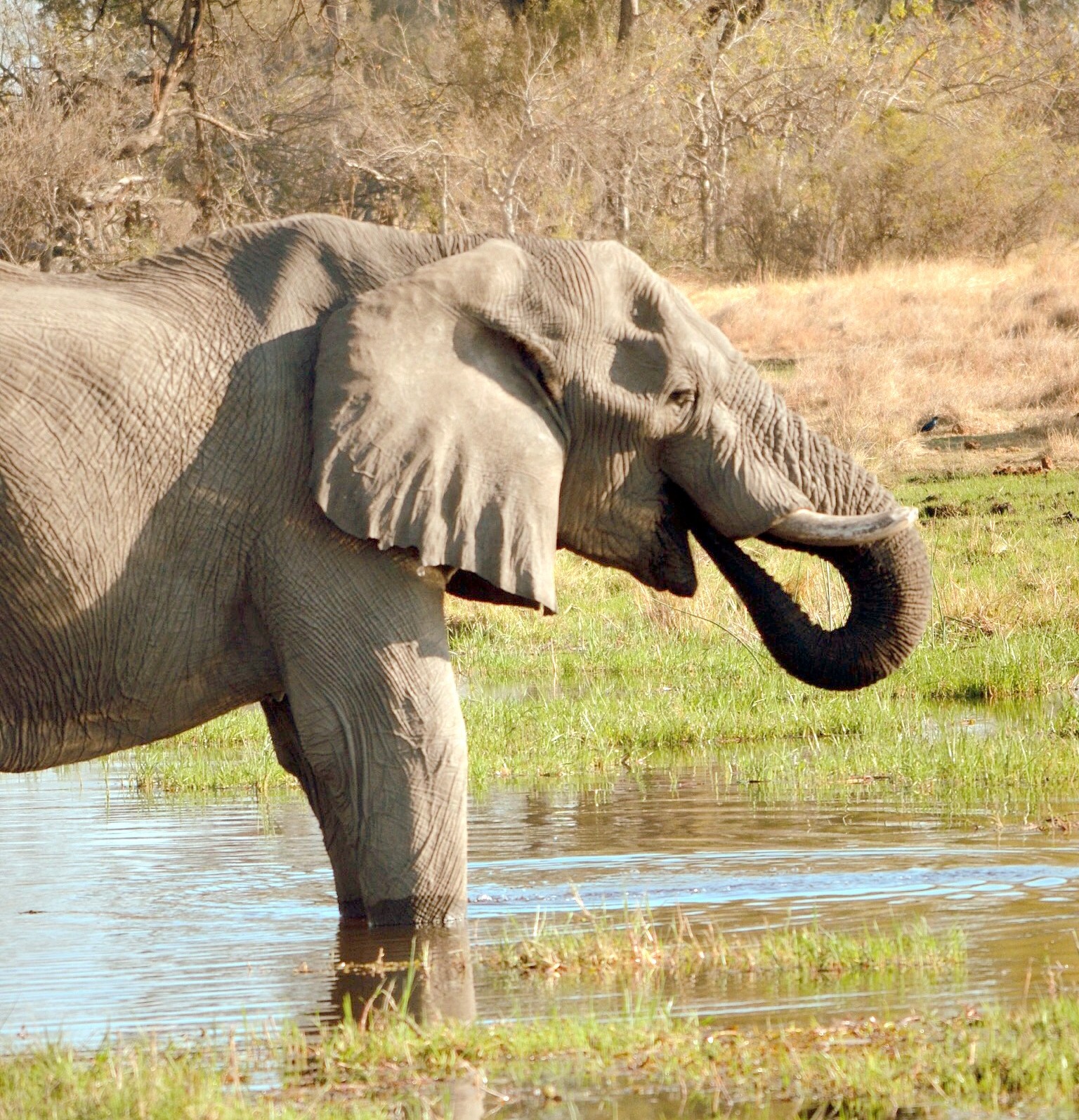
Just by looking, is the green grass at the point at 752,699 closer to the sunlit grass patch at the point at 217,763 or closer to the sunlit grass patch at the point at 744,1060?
the sunlit grass patch at the point at 217,763

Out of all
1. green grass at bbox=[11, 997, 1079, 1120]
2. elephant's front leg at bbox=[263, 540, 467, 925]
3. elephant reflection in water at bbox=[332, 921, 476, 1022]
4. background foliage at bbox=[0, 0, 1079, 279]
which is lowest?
green grass at bbox=[11, 997, 1079, 1120]

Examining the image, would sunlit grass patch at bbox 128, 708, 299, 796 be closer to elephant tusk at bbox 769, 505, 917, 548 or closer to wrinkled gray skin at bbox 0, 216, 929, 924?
wrinkled gray skin at bbox 0, 216, 929, 924

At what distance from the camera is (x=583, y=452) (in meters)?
5.39

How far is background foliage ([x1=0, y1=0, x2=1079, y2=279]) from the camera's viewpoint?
27.7m

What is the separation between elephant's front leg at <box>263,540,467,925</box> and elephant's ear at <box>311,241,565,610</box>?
149 millimetres

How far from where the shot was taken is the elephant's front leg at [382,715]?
16.5ft

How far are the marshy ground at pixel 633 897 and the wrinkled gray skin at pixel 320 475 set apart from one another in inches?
24.6

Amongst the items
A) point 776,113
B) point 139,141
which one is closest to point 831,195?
point 776,113

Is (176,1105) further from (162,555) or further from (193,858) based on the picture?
(193,858)

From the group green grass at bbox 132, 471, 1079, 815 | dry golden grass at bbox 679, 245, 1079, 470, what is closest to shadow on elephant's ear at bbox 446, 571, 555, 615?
green grass at bbox 132, 471, 1079, 815

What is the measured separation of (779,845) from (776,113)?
101 ft

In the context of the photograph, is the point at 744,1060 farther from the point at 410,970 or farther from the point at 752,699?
the point at 752,699

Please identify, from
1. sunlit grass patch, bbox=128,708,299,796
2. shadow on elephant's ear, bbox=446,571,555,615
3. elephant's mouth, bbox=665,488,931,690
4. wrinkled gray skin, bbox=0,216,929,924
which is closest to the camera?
wrinkled gray skin, bbox=0,216,929,924

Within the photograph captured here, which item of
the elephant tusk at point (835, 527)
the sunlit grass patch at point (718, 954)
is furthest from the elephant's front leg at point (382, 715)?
the elephant tusk at point (835, 527)
